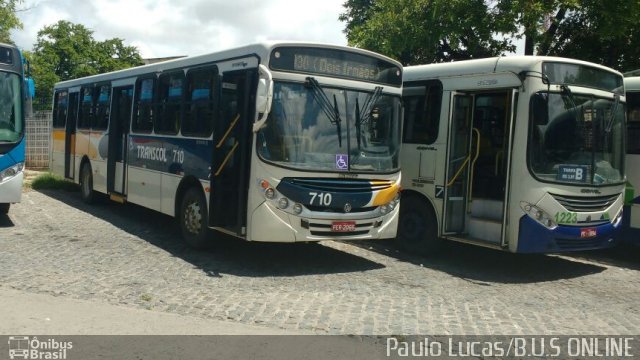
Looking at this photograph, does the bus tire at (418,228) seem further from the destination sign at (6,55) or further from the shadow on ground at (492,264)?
the destination sign at (6,55)

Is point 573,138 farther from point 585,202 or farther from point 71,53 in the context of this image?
point 71,53

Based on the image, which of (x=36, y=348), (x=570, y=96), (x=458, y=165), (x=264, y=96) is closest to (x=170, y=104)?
(x=264, y=96)

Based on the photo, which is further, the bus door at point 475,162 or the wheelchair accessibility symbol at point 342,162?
the bus door at point 475,162

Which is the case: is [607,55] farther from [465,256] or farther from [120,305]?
[120,305]

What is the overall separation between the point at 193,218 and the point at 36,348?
14.0 feet

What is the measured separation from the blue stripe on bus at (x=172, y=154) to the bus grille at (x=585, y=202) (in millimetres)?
4980

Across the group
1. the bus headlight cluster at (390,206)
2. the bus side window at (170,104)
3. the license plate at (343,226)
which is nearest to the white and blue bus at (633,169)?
the bus headlight cluster at (390,206)

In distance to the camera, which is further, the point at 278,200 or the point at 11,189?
the point at 11,189

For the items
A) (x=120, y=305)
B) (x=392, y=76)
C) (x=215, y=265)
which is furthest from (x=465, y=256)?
(x=120, y=305)

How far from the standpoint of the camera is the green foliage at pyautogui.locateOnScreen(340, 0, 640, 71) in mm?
14617

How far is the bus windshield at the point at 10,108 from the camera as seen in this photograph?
10.4m

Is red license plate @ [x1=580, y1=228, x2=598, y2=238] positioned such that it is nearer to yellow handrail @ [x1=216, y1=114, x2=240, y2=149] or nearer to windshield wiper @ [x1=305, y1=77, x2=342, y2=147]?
windshield wiper @ [x1=305, y1=77, x2=342, y2=147]

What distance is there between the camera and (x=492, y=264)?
9.46m

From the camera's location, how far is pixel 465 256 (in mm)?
10023
